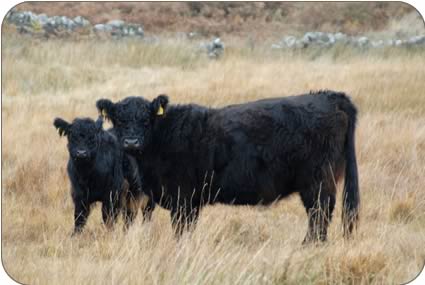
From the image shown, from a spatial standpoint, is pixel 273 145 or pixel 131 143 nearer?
pixel 131 143

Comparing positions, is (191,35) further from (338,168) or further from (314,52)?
(338,168)

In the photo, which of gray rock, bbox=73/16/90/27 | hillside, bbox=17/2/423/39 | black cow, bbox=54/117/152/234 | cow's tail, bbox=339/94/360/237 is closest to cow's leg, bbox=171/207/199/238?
black cow, bbox=54/117/152/234

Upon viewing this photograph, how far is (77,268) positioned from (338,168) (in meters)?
2.12

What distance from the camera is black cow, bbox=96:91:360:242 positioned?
Result: 229 inches

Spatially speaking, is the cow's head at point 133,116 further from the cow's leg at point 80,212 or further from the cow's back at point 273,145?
the cow's leg at point 80,212

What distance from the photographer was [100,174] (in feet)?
22.2

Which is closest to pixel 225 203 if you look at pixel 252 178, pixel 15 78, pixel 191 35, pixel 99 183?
pixel 252 178

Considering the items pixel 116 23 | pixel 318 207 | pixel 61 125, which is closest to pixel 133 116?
pixel 61 125

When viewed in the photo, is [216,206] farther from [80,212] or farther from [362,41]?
[362,41]

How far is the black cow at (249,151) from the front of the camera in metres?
5.83

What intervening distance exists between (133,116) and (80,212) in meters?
1.30

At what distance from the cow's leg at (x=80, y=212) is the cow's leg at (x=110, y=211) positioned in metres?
0.16

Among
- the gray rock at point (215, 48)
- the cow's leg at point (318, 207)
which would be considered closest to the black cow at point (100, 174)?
the gray rock at point (215, 48)

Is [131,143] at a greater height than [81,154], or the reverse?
[131,143]
